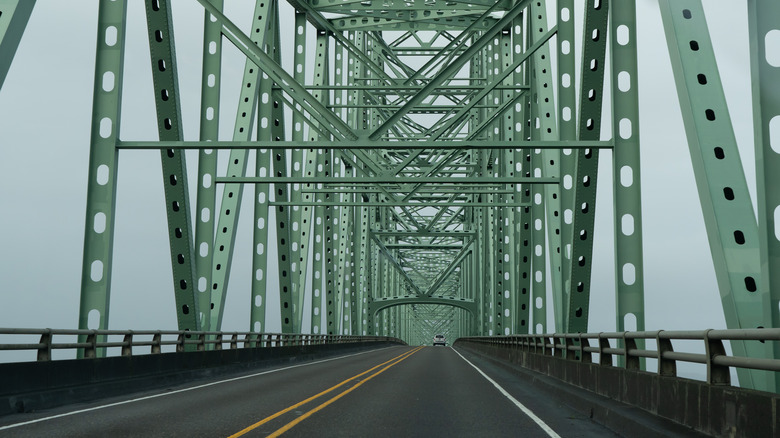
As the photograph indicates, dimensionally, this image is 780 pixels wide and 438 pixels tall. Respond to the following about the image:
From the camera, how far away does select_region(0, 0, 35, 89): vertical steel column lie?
42.7 feet

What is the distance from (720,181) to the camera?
10.6m

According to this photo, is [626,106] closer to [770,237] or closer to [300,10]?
[770,237]

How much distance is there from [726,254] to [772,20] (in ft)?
8.91

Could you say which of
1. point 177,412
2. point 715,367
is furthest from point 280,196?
point 715,367

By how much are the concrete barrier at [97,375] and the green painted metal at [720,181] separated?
945 cm

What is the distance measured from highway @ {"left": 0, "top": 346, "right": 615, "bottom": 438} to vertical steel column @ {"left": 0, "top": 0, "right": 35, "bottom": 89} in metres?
5.26

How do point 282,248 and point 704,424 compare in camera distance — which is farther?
point 282,248

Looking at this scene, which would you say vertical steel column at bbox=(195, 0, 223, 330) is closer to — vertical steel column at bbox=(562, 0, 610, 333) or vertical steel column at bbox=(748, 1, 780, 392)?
vertical steel column at bbox=(562, 0, 610, 333)

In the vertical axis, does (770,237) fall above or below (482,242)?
below

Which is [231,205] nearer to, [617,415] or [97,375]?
[97,375]

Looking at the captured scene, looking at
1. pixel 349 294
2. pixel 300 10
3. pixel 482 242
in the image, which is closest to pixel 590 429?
pixel 300 10

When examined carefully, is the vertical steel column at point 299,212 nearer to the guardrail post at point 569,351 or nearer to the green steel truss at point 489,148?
the green steel truss at point 489,148

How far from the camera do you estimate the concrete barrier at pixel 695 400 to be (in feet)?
21.2

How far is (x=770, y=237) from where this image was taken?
8.98 metres
